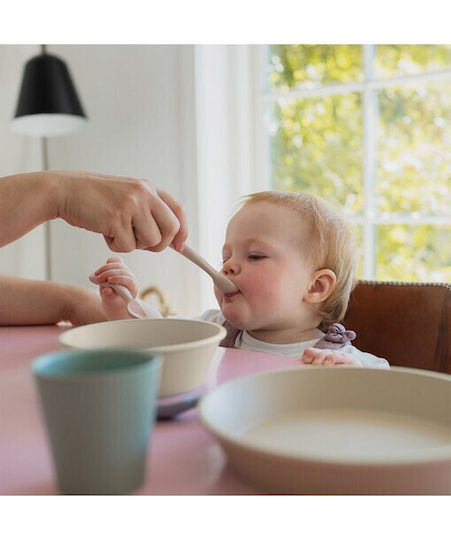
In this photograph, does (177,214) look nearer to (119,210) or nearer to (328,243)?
(119,210)

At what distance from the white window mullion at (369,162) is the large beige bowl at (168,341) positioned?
146 cm

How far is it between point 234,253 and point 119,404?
25.7 inches

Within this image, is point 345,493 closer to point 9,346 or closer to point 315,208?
point 9,346

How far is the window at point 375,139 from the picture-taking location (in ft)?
5.84

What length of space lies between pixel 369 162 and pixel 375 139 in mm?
74

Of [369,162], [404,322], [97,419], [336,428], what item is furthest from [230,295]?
[369,162]

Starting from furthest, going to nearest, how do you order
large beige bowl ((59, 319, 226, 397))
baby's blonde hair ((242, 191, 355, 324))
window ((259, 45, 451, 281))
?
window ((259, 45, 451, 281)) < baby's blonde hair ((242, 191, 355, 324)) < large beige bowl ((59, 319, 226, 397))

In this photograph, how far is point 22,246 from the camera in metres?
2.26

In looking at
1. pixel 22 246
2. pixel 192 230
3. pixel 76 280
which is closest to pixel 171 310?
pixel 192 230

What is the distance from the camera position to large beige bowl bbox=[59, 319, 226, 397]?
0.41m

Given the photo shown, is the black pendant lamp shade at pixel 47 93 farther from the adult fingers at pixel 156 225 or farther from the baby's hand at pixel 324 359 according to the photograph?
the baby's hand at pixel 324 359

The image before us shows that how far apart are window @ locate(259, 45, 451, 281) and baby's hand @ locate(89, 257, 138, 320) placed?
1.24 m

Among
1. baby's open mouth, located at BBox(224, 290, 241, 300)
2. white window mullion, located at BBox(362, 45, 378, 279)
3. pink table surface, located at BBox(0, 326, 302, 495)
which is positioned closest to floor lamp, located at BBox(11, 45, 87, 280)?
white window mullion, located at BBox(362, 45, 378, 279)

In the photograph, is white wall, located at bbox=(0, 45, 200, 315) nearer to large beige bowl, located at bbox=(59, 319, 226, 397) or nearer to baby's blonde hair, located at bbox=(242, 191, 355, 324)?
baby's blonde hair, located at bbox=(242, 191, 355, 324)
